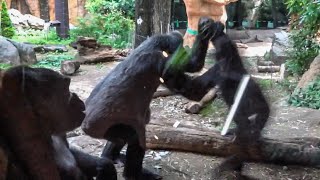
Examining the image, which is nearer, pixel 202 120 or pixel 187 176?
pixel 187 176

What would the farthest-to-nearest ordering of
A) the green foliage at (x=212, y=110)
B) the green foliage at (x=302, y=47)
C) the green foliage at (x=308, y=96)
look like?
the green foliage at (x=302, y=47), the green foliage at (x=308, y=96), the green foliage at (x=212, y=110)

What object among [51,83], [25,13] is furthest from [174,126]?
[51,83]

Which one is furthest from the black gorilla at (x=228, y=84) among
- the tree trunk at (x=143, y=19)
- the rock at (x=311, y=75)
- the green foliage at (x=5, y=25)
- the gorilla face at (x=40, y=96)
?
the rock at (x=311, y=75)

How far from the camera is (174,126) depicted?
2.83 metres

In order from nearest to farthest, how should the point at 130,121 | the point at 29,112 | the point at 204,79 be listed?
the point at 29,112 → the point at 130,121 → the point at 204,79

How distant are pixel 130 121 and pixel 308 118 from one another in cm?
213

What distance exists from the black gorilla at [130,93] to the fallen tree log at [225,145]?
0.68 meters

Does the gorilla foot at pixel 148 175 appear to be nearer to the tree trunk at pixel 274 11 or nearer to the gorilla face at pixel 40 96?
the gorilla face at pixel 40 96

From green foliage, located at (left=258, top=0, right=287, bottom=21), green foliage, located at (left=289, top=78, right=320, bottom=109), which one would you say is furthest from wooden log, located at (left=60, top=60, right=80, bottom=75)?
green foliage, located at (left=289, top=78, right=320, bottom=109)

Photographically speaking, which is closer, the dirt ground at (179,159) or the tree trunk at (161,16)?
the dirt ground at (179,159)

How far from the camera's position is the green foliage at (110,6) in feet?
8.01

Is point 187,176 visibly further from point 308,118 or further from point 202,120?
point 308,118

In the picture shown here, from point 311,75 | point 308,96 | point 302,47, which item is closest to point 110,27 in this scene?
point 308,96

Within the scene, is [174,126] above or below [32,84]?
below
